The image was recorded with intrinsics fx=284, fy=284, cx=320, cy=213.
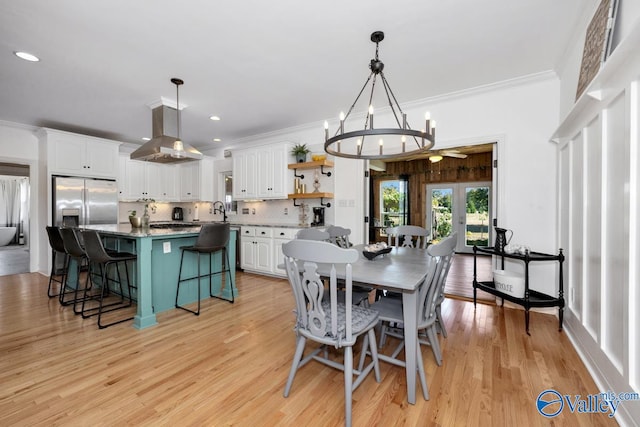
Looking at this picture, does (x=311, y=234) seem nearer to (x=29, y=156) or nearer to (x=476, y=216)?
(x=29, y=156)

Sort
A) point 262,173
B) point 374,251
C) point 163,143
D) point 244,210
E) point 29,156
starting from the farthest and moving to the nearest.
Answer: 1. point 244,210
2. point 262,173
3. point 29,156
4. point 163,143
5. point 374,251

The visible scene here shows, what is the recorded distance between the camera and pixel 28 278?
468 centimetres

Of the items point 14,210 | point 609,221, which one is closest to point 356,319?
point 609,221

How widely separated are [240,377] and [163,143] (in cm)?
282

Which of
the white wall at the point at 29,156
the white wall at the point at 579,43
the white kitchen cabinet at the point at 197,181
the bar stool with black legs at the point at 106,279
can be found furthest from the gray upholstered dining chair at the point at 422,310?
the white wall at the point at 29,156

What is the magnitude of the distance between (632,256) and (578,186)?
1.17 m

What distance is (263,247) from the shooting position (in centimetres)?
489

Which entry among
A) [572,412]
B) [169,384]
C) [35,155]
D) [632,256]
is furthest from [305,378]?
[35,155]

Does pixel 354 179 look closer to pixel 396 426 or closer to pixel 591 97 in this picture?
pixel 591 97

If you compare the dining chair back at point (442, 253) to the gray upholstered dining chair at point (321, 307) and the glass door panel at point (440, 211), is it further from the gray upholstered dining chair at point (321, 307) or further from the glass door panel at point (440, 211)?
the glass door panel at point (440, 211)

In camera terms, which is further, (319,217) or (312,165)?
(319,217)

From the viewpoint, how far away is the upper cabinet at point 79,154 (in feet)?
15.5

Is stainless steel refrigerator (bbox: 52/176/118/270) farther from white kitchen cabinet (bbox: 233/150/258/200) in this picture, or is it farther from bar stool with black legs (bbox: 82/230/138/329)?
white kitchen cabinet (bbox: 233/150/258/200)

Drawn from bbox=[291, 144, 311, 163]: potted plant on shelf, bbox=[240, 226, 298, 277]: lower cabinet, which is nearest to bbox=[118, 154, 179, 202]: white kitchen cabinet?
bbox=[240, 226, 298, 277]: lower cabinet
